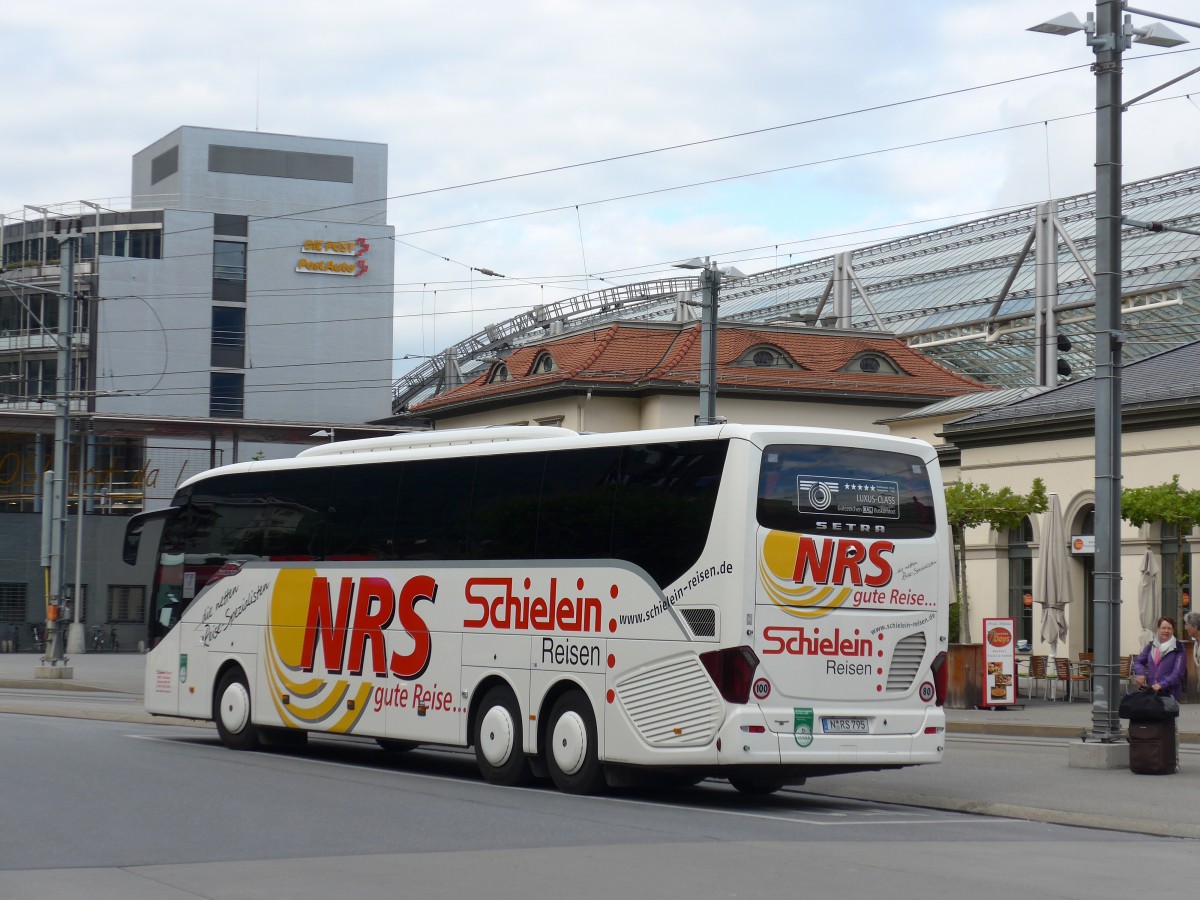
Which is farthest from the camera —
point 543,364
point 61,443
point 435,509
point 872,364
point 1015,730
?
point 872,364

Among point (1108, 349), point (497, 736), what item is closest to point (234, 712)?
point (497, 736)

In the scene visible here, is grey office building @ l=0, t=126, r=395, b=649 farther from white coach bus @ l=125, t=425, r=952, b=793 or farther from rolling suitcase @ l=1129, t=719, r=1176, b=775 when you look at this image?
rolling suitcase @ l=1129, t=719, r=1176, b=775

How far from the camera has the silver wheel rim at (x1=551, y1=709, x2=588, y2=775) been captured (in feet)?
52.6

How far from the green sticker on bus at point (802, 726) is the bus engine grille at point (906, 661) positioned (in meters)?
0.99

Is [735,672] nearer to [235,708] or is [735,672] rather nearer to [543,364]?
[235,708]

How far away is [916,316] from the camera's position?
6788 cm

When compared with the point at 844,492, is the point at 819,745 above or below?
below

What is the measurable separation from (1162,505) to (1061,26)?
14.2 metres

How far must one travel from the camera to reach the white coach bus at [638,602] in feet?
49.2

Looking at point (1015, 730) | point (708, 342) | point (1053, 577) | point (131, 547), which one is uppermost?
point (708, 342)

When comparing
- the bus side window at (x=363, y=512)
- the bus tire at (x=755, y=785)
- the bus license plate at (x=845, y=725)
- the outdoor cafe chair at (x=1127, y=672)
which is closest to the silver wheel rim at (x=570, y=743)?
the bus tire at (x=755, y=785)

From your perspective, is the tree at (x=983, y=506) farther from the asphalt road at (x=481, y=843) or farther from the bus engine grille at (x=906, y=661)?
the bus engine grille at (x=906, y=661)

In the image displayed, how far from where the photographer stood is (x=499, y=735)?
1700 cm

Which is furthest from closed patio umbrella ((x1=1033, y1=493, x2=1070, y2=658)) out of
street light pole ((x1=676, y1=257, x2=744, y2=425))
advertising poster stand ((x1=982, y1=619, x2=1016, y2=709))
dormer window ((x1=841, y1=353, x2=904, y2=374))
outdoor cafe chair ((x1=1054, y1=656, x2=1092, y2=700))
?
dormer window ((x1=841, y1=353, x2=904, y2=374))
